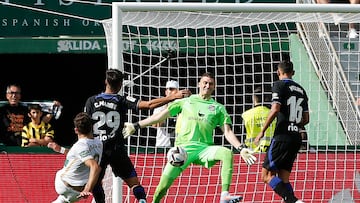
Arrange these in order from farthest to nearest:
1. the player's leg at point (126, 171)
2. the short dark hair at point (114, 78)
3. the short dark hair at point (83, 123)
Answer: the player's leg at point (126, 171), the short dark hair at point (114, 78), the short dark hair at point (83, 123)

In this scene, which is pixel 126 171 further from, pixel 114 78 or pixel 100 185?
pixel 114 78

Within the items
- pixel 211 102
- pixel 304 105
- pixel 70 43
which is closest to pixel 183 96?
pixel 211 102

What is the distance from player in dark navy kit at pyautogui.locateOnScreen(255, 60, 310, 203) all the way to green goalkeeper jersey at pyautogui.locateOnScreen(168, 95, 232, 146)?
2.08ft

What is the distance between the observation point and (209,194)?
17.9 meters

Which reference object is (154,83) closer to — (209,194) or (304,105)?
(209,194)

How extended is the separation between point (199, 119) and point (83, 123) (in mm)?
1993

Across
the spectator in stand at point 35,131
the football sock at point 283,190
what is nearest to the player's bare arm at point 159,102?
the football sock at point 283,190

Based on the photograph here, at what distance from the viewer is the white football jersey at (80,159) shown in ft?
47.9

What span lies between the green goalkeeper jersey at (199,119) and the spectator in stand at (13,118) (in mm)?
3932

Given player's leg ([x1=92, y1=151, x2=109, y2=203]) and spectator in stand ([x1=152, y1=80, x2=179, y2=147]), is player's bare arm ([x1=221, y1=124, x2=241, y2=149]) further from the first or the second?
spectator in stand ([x1=152, y1=80, x2=179, y2=147])

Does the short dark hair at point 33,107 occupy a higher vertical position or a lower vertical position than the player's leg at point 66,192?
higher

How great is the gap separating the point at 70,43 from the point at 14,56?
7.47 feet

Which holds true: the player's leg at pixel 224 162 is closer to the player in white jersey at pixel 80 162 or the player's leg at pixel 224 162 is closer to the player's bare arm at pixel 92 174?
the player in white jersey at pixel 80 162

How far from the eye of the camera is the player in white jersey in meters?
14.6
